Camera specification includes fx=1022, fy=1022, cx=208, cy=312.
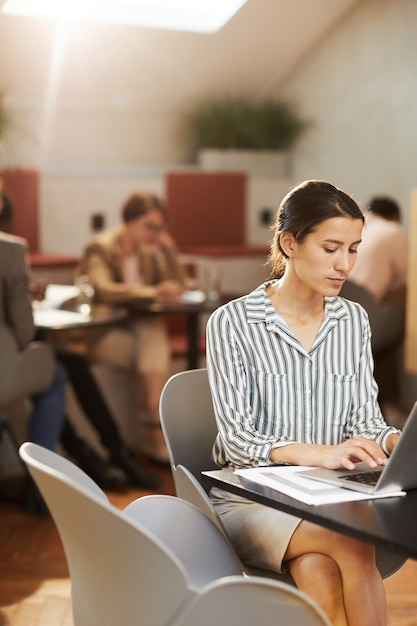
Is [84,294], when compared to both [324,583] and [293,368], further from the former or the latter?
[324,583]

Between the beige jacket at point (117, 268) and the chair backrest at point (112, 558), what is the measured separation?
10.1 feet

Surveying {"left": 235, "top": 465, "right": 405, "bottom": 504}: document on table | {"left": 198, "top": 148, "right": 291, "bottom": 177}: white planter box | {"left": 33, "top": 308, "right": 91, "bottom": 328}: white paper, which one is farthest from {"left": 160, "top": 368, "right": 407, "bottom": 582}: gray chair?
{"left": 198, "top": 148, "right": 291, "bottom": 177}: white planter box

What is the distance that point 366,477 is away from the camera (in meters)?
1.81

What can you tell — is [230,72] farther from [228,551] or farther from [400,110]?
[228,551]

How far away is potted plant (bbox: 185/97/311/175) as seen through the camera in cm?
830

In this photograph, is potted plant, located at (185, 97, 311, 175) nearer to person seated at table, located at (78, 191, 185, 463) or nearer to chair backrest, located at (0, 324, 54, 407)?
person seated at table, located at (78, 191, 185, 463)

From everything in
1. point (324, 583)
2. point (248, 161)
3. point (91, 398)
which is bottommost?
point (91, 398)

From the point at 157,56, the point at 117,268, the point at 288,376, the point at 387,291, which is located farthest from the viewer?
the point at 157,56

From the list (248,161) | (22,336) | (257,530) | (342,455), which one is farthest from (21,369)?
(248,161)

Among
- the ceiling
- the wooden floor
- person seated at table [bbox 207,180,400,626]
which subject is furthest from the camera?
the ceiling

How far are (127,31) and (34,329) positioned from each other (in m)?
3.80

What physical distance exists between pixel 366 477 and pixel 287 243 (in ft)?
1.80

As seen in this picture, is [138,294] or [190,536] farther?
[138,294]

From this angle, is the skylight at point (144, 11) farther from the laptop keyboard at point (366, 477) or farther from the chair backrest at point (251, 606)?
the chair backrest at point (251, 606)
